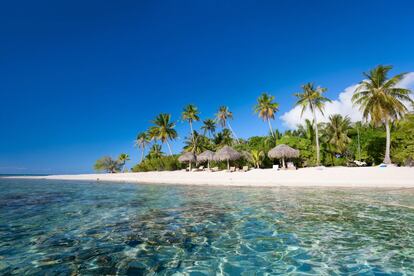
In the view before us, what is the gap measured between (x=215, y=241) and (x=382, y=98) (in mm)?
25649

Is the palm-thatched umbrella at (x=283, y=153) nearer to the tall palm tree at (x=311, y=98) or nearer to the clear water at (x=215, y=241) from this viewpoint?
the tall palm tree at (x=311, y=98)

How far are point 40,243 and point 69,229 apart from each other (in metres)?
1.19

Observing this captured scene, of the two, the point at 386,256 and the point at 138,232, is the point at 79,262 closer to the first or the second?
the point at 138,232

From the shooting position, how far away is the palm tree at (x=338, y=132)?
31.7 m

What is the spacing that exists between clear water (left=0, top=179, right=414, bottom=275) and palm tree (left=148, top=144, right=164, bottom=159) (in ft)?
122

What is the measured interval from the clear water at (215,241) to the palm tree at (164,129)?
33.0m

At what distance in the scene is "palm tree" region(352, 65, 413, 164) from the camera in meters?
24.5

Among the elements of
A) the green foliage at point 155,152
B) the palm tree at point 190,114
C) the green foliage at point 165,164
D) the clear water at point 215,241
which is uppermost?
the palm tree at point 190,114

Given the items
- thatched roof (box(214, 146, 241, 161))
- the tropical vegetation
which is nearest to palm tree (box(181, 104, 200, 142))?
the tropical vegetation

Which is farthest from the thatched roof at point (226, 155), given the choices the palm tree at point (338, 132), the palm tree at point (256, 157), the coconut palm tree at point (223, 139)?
the palm tree at point (338, 132)

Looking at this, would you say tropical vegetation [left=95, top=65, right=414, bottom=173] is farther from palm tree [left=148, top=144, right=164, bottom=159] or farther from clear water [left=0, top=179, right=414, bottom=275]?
clear water [left=0, top=179, right=414, bottom=275]

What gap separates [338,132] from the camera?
107ft

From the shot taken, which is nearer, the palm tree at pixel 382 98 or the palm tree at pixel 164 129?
the palm tree at pixel 382 98

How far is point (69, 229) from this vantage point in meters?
6.58
